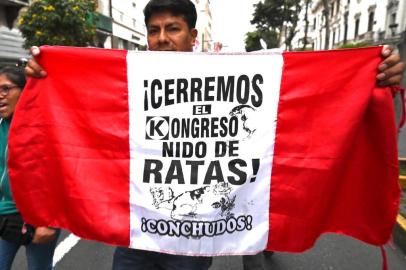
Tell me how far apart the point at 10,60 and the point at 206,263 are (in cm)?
1874

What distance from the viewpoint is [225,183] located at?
1.94 m

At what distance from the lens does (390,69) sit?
1.86 meters

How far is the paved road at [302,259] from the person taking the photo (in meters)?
3.66

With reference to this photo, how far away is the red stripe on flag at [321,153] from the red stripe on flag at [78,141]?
830 mm

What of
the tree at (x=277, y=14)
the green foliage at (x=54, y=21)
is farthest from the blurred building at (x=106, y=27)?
the tree at (x=277, y=14)

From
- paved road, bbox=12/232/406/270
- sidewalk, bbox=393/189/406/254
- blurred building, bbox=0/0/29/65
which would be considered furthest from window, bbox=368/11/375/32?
paved road, bbox=12/232/406/270

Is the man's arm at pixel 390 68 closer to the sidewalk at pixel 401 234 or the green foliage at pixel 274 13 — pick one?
the sidewalk at pixel 401 234

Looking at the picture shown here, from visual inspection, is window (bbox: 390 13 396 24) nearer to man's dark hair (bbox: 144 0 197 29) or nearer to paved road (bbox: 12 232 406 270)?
paved road (bbox: 12 232 406 270)

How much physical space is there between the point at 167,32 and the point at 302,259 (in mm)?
2765

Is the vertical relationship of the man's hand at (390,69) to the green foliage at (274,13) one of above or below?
below

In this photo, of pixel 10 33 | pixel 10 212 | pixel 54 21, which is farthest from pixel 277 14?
pixel 10 212

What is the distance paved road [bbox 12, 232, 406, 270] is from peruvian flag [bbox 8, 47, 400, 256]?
5.87 feet

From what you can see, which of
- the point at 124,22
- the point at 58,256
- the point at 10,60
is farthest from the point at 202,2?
the point at 58,256

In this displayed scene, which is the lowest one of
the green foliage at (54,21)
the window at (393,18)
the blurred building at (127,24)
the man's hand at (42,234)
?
the man's hand at (42,234)
